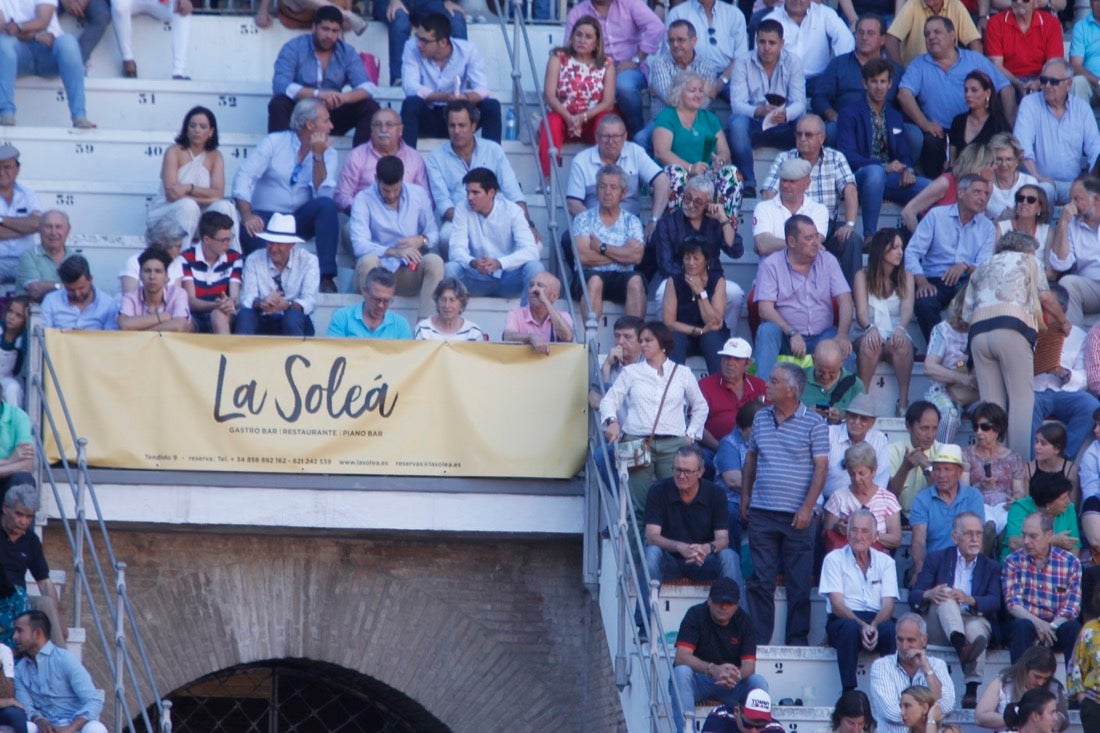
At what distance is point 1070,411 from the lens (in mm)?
15406

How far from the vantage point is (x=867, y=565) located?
13602 millimetres

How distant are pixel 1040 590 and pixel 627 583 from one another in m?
2.51

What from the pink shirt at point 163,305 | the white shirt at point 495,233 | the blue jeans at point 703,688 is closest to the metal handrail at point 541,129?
the white shirt at point 495,233

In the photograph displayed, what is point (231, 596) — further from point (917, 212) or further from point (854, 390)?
point (917, 212)

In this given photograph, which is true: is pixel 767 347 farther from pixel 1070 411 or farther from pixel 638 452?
pixel 1070 411

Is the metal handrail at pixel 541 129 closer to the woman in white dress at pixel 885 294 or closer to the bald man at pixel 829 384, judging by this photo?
the bald man at pixel 829 384

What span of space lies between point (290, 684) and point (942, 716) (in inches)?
217

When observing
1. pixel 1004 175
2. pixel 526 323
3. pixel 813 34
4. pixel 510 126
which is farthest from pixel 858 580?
pixel 813 34

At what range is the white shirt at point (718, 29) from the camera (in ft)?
60.2

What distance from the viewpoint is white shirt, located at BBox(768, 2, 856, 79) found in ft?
60.4

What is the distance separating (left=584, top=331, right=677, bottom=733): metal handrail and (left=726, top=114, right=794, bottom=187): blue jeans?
10.5 feet

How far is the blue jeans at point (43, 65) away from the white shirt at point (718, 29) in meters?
4.80

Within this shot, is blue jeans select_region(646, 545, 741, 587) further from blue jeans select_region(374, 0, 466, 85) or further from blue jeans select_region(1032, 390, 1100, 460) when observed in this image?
blue jeans select_region(374, 0, 466, 85)

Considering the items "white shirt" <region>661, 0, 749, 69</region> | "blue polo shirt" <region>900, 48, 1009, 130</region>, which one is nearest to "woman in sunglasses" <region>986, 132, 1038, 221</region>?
"blue polo shirt" <region>900, 48, 1009, 130</region>
